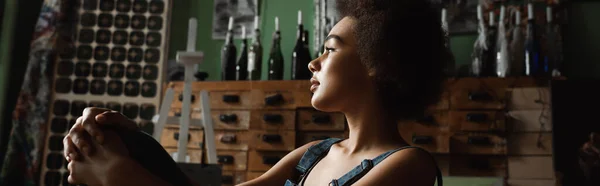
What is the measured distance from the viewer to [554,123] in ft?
8.27

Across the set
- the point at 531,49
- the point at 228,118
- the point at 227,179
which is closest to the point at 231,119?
the point at 228,118

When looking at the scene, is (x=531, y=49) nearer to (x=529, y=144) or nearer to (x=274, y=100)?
(x=529, y=144)

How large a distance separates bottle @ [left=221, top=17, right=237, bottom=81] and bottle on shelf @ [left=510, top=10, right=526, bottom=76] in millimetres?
1591

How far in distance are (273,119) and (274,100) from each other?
10 cm

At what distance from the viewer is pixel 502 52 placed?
2.76 metres

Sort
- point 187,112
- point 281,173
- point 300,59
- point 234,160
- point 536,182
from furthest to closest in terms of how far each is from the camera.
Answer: point 300,59
point 234,160
point 536,182
point 187,112
point 281,173

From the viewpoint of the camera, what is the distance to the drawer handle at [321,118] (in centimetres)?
272

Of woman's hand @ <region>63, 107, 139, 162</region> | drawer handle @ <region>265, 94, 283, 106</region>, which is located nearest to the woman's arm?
woman's hand @ <region>63, 107, 139, 162</region>

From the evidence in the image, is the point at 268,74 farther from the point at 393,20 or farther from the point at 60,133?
the point at 393,20

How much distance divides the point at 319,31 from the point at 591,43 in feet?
5.15

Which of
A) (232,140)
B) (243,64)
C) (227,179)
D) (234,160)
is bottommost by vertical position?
(227,179)

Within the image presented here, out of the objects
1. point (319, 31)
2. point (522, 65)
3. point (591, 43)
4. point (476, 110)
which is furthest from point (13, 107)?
point (591, 43)

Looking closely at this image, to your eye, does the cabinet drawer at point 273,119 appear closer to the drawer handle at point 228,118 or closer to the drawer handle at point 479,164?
the drawer handle at point 228,118

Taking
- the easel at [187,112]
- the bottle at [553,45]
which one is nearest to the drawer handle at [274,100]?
the easel at [187,112]
